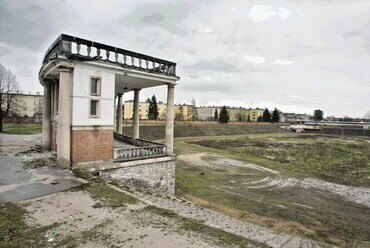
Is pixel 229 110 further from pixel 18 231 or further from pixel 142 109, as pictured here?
pixel 18 231

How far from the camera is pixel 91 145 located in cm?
1065

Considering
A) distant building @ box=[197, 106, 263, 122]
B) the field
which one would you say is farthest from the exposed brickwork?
distant building @ box=[197, 106, 263, 122]

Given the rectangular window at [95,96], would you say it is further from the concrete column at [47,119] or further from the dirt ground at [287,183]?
the dirt ground at [287,183]

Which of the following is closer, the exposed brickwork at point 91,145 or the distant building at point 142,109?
the exposed brickwork at point 91,145

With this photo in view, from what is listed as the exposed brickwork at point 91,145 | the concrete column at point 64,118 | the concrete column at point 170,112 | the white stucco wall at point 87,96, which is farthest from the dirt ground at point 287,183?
the concrete column at point 64,118

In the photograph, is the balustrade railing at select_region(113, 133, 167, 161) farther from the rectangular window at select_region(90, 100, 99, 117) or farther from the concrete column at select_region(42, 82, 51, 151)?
the concrete column at select_region(42, 82, 51, 151)

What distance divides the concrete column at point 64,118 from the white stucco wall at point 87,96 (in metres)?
0.19

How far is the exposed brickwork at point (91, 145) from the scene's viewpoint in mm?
10266

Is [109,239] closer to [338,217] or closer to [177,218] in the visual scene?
[177,218]

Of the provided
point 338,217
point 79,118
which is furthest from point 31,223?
point 338,217

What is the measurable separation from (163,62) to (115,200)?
8.50 meters

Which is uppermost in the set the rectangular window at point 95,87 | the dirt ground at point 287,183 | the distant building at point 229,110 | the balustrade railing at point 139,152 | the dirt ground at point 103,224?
the distant building at point 229,110

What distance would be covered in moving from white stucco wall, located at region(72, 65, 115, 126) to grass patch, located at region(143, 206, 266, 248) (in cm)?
583

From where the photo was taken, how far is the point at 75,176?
30.6ft
